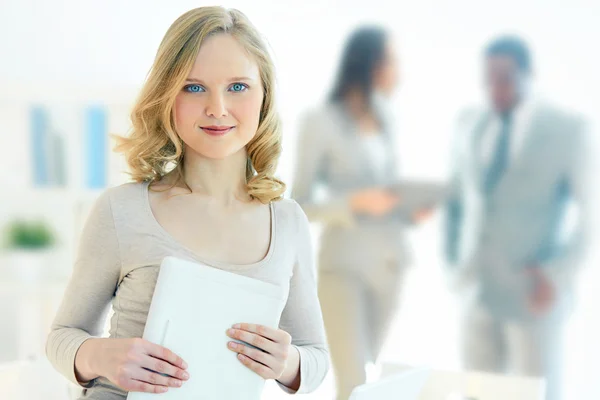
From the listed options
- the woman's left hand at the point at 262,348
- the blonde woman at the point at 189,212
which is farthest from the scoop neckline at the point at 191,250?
the woman's left hand at the point at 262,348

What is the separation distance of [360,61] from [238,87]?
155 centimetres

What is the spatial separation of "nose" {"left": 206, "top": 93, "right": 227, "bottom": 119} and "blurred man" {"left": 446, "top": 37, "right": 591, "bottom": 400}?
1572mm

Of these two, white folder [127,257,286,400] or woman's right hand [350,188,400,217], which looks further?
woman's right hand [350,188,400,217]

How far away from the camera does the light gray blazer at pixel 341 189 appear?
238 cm

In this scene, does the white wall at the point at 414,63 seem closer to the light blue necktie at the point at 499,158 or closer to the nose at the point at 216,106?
the light blue necktie at the point at 499,158

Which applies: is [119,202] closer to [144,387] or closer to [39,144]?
[144,387]

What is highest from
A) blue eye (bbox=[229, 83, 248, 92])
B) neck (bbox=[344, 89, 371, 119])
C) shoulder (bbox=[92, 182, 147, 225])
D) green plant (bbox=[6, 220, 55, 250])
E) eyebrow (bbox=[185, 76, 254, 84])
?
eyebrow (bbox=[185, 76, 254, 84])

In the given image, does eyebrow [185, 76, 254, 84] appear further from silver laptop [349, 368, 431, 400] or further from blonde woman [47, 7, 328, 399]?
silver laptop [349, 368, 431, 400]

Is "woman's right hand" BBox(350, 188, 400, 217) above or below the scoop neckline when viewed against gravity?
below

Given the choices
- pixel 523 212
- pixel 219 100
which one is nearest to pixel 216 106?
pixel 219 100

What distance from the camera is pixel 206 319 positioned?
0.89 meters

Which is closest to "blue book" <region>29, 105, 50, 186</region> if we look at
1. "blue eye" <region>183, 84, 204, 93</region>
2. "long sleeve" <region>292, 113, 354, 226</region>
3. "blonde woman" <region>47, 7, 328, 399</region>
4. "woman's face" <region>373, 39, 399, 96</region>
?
"long sleeve" <region>292, 113, 354, 226</region>

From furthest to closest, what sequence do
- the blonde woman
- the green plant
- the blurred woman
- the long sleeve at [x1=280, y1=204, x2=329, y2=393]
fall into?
the green plant → the blurred woman → the long sleeve at [x1=280, y1=204, x2=329, y2=393] → the blonde woman

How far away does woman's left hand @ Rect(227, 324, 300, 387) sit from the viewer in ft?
2.97
